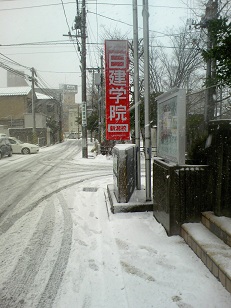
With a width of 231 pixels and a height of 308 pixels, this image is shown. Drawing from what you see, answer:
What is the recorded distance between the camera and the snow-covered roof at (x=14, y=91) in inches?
1880

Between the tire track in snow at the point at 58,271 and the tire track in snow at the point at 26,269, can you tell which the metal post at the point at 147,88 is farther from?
the tire track in snow at the point at 26,269

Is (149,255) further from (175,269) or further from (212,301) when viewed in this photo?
(212,301)

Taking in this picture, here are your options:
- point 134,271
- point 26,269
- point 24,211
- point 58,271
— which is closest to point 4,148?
point 24,211

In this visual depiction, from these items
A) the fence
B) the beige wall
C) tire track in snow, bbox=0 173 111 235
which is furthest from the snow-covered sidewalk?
the beige wall

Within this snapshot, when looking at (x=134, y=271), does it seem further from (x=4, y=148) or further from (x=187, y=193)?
(x=4, y=148)

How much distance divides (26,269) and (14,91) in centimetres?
4912

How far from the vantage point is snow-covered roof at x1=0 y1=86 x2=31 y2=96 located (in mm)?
A: 47763

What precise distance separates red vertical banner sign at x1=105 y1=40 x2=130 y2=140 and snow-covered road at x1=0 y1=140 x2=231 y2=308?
3.20 m

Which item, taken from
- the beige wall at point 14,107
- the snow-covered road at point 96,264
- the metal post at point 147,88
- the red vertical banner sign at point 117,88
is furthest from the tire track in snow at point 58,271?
the beige wall at point 14,107

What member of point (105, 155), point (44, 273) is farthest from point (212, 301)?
point (105, 155)

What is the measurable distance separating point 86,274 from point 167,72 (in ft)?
60.7

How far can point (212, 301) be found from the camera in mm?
2789

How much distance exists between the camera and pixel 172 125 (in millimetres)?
4664

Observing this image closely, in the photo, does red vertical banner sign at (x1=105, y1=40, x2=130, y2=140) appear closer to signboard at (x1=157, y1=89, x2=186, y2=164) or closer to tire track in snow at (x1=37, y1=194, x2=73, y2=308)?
signboard at (x1=157, y1=89, x2=186, y2=164)
